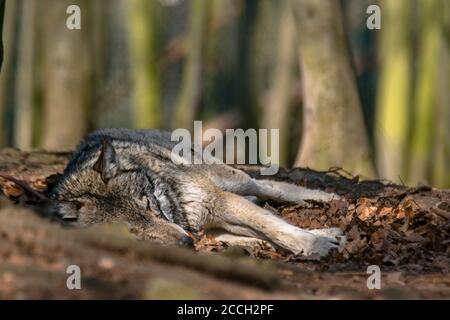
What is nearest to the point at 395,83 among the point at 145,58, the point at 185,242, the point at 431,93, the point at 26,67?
the point at 431,93

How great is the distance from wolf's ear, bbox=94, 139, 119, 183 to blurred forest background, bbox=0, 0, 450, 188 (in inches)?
150

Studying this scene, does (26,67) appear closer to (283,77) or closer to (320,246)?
(283,77)

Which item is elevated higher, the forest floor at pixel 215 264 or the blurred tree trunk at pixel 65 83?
the blurred tree trunk at pixel 65 83

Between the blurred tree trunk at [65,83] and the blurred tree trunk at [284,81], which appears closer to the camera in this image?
the blurred tree trunk at [65,83]

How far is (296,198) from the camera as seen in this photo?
9.05 meters

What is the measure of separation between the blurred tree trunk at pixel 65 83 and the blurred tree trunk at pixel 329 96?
438 cm

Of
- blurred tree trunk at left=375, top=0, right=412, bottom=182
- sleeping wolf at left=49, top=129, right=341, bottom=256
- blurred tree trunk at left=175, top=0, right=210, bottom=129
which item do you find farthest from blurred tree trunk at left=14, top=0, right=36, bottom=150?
sleeping wolf at left=49, top=129, right=341, bottom=256

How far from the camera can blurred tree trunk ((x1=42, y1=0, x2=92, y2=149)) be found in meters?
15.0

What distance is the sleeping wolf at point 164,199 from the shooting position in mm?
7340

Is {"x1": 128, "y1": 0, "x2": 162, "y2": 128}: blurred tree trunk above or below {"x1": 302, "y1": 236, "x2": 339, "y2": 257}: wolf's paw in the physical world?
above

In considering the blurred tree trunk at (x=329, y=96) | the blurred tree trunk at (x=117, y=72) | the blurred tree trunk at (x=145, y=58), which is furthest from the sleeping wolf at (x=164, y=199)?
the blurred tree trunk at (x=117, y=72)

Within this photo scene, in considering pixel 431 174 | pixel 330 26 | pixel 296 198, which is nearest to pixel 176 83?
pixel 431 174

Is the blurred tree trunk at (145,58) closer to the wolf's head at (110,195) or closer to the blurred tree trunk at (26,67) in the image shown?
the blurred tree trunk at (26,67)

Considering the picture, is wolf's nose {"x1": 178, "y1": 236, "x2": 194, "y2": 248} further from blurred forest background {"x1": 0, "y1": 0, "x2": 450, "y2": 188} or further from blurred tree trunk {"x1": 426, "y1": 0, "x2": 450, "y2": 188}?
blurred tree trunk {"x1": 426, "y1": 0, "x2": 450, "y2": 188}
